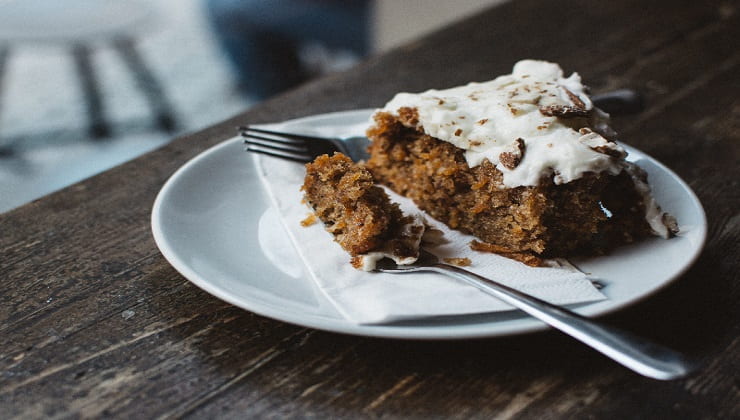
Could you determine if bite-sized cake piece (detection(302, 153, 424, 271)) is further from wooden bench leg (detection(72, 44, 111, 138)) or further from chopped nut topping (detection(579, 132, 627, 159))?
wooden bench leg (detection(72, 44, 111, 138))

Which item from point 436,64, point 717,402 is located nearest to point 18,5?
point 436,64

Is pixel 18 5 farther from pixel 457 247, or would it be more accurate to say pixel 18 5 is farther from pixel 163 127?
pixel 457 247

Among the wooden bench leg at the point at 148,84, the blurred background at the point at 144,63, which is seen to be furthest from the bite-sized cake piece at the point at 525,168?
the wooden bench leg at the point at 148,84

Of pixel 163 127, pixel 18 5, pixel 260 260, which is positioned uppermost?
pixel 18 5

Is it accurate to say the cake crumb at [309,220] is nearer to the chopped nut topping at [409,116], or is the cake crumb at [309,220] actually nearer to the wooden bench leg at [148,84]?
the chopped nut topping at [409,116]

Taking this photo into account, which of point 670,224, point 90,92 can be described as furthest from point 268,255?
point 90,92

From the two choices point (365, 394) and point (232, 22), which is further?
point (232, 22)

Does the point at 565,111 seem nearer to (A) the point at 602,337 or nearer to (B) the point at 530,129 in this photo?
(B) the point at 530,129

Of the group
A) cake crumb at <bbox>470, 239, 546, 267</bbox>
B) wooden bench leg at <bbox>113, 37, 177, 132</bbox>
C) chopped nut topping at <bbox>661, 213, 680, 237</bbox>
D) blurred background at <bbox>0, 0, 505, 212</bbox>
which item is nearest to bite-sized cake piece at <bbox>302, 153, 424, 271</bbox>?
cake crumb at <bbox>470, 239, 546, 267</bbox>
